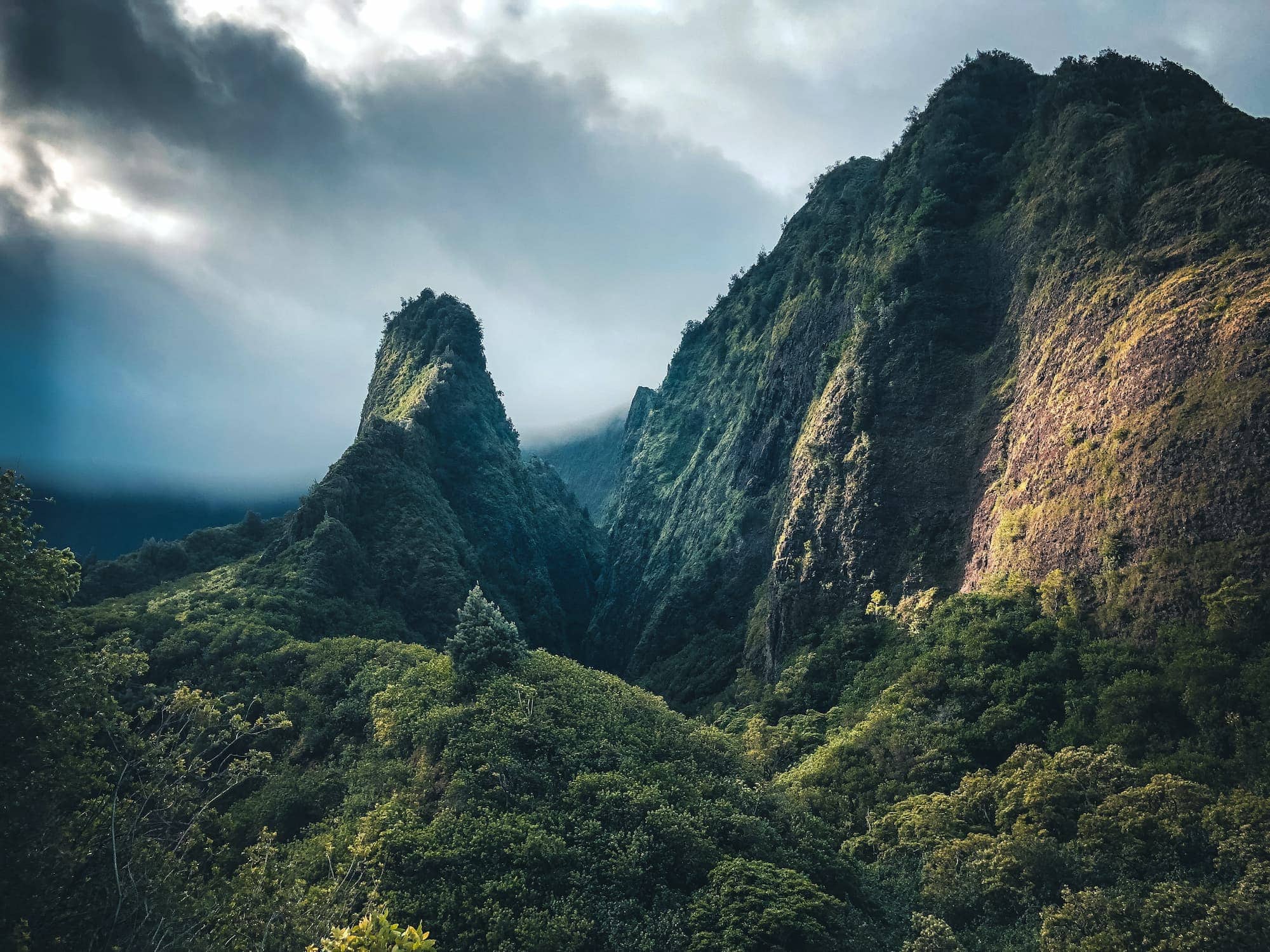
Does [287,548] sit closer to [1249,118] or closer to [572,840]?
[572,840]

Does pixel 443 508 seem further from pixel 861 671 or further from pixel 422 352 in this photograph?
pixel 861 671

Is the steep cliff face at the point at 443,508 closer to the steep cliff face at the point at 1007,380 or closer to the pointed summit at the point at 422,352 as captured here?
the pointed summit at the point at 422,352

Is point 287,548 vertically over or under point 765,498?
under

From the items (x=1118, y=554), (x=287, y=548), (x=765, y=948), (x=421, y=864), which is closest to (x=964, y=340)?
(x=1118, y=554)

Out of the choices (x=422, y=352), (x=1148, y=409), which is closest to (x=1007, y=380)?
(x=1148, y=409)

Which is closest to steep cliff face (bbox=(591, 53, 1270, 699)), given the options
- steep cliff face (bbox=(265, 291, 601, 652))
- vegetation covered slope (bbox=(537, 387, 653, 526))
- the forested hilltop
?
the forested hilltop

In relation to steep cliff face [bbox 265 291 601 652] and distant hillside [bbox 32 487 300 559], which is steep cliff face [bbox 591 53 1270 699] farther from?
distant hillside [bbox 32 487 300 559]
